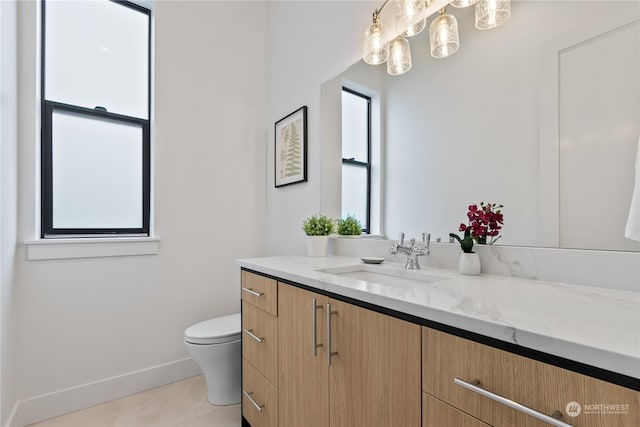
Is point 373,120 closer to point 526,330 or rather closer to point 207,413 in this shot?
point 526,330

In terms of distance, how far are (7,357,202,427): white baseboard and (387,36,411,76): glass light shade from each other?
229cm

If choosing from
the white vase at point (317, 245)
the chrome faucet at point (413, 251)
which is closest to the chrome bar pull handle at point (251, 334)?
the white vase at point (317, 245)

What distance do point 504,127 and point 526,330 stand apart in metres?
0.85

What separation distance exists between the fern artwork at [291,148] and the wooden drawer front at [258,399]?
1.23 metres

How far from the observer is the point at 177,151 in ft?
7.22

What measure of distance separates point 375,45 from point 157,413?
A: 2.32 m

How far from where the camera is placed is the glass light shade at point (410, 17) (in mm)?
1369

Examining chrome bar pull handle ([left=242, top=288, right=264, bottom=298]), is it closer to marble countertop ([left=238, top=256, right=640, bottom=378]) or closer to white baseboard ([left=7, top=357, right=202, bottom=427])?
marble countertop ([left=238, top=256, right=640, bottom=378])

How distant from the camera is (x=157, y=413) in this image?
5.76 feet

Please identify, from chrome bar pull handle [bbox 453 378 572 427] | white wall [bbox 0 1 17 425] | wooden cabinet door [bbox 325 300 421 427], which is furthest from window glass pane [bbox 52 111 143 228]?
chrome bar pull handle [bbox 453 378 572 427]

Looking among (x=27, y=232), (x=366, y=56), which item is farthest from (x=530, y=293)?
(x=27, y=232)

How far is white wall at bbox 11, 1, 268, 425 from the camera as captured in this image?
173cm

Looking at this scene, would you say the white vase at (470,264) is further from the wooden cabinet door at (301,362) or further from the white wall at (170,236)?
the white wall at (170,236)

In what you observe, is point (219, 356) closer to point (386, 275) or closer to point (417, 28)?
point (386, 275)
